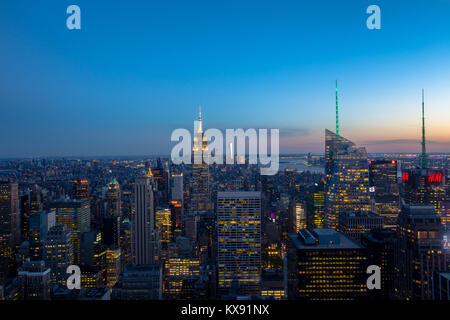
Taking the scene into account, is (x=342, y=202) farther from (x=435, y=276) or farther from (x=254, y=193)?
(x=435, y=276)

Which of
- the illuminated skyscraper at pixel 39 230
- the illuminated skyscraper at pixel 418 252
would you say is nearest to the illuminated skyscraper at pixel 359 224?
the illuminated skyscraper at pixel 418 252

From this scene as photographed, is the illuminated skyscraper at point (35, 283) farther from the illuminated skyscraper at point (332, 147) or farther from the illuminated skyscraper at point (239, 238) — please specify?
the illuminated skyscraper at point (332, 147)

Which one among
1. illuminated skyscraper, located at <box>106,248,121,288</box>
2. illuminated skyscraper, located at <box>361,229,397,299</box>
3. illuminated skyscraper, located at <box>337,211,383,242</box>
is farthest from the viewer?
illuminated skyscraper, located at <box>337,211,383,242</box>

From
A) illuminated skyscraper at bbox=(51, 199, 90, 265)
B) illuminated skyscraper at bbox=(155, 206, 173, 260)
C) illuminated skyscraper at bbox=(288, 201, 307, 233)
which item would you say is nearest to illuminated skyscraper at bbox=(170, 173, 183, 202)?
illuminated skyscraper at bbox=(155, 206, 173, 260)

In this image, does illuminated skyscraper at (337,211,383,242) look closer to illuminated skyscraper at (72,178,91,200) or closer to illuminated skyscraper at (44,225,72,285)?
illuminated skyscraper at (44,225,72,285)

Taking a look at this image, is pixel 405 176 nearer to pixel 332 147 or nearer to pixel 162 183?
pixel 332 147

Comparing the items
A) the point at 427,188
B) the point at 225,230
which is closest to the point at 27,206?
the point at 225,230
